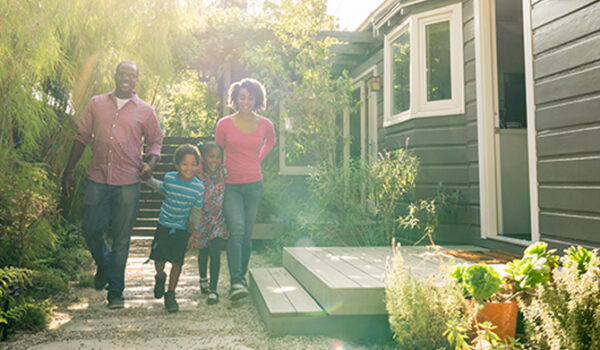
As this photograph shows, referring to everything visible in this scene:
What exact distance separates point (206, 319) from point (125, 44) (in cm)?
334

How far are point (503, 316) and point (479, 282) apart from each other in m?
0.20

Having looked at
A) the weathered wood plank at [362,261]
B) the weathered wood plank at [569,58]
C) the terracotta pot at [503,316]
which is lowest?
the terracotta pot at [503,316]

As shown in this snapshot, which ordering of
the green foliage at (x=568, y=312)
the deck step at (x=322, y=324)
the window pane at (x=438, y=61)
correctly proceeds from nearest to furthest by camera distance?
the green foliage at (x=568, y=312) → the deck step at (x=322, y=324) → the window pane at (x=438, y=61)

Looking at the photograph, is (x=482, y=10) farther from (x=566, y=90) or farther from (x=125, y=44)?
(x=125, y=44)

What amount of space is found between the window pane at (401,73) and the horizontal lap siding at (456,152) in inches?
14.7

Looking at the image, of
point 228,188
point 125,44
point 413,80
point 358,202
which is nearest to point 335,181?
point 358,202

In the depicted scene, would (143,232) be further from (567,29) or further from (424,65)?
(567,29)

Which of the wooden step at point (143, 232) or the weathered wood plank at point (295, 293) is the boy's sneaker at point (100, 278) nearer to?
the weathered wood plank at point (295, 293)

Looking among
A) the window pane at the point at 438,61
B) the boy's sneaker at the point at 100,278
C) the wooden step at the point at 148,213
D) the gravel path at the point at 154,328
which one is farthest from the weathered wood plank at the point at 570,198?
the wooden step at the point at 148,213

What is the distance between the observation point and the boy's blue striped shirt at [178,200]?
3168mm

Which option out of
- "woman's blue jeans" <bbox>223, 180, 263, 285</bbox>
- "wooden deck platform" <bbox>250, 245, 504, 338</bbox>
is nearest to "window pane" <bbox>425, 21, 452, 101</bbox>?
"wooden deck platform" <bbox>250, 245, 504, 338</bbox>

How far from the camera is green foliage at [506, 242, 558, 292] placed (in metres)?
2.02

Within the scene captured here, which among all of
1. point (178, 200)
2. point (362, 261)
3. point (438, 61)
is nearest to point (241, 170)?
point (178, 200)

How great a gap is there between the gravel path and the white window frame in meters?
2.69
